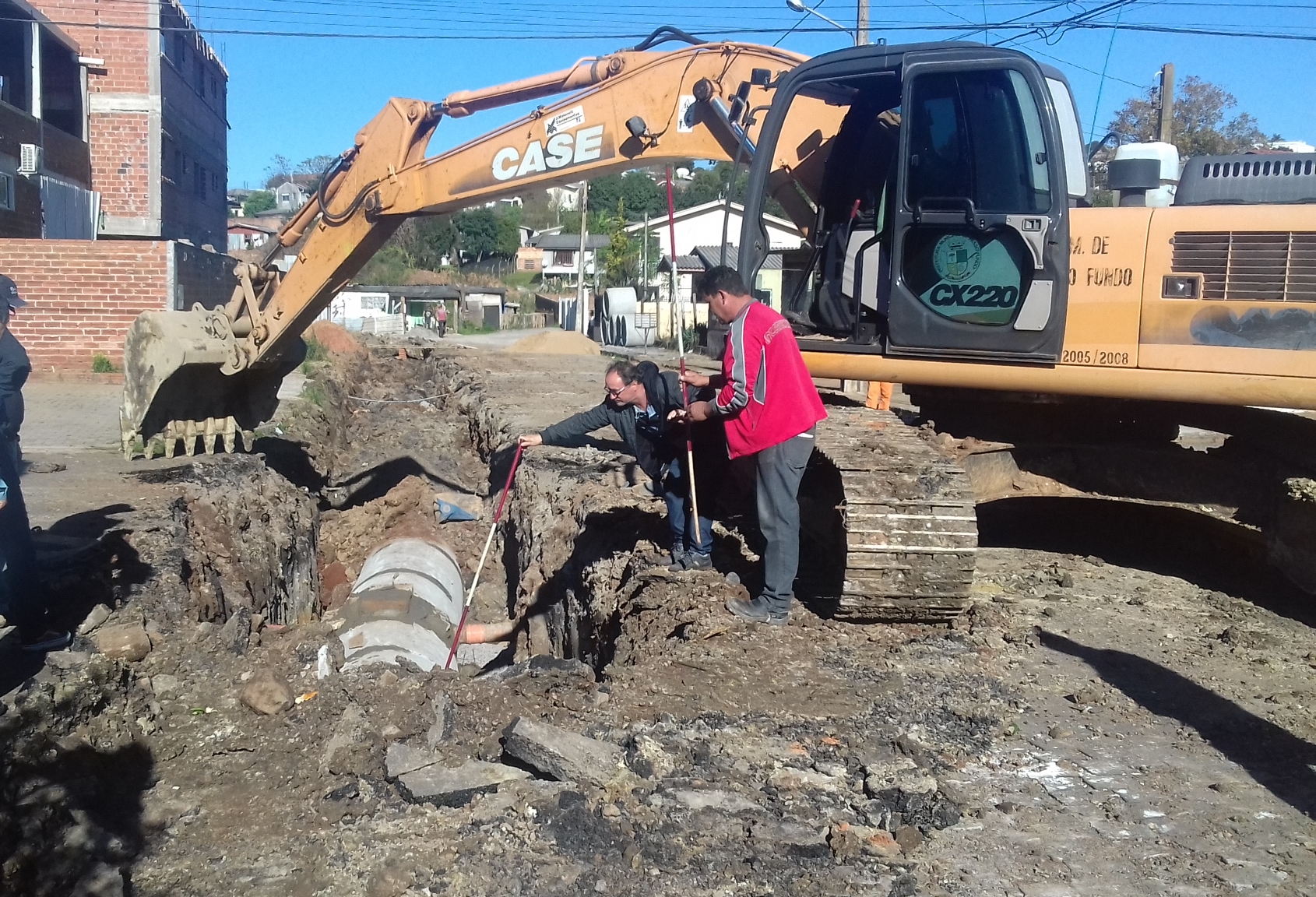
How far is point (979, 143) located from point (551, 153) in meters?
3.04

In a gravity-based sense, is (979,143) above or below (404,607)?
above

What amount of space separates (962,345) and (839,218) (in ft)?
4.19

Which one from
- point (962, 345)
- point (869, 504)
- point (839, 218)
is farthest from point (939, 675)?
point (839, 218)

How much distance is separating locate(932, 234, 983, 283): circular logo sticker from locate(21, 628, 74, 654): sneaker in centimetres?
476

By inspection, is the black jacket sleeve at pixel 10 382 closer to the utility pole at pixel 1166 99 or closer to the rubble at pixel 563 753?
the rubble at pixel 563 753

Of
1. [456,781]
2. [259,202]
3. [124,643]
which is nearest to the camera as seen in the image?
[456,781]

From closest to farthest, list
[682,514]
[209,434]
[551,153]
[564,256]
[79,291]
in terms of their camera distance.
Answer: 1. [682,514]
2. [551,153]
3. [209,434]
4. [79,291]
5. [564,256]

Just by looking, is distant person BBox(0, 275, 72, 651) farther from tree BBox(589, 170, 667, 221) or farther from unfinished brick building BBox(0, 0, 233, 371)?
tree BBox(589, 170, 667, 221)

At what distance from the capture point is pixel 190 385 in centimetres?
913

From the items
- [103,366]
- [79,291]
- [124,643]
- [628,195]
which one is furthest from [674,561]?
[628,195]

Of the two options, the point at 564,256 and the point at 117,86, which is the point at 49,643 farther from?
the point at 564,256

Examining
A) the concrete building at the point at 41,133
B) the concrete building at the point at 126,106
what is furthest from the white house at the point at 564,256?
the concrete building at the point at 41,133

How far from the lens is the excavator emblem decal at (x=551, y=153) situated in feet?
23.3

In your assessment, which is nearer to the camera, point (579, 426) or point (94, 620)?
point (94, 620)
